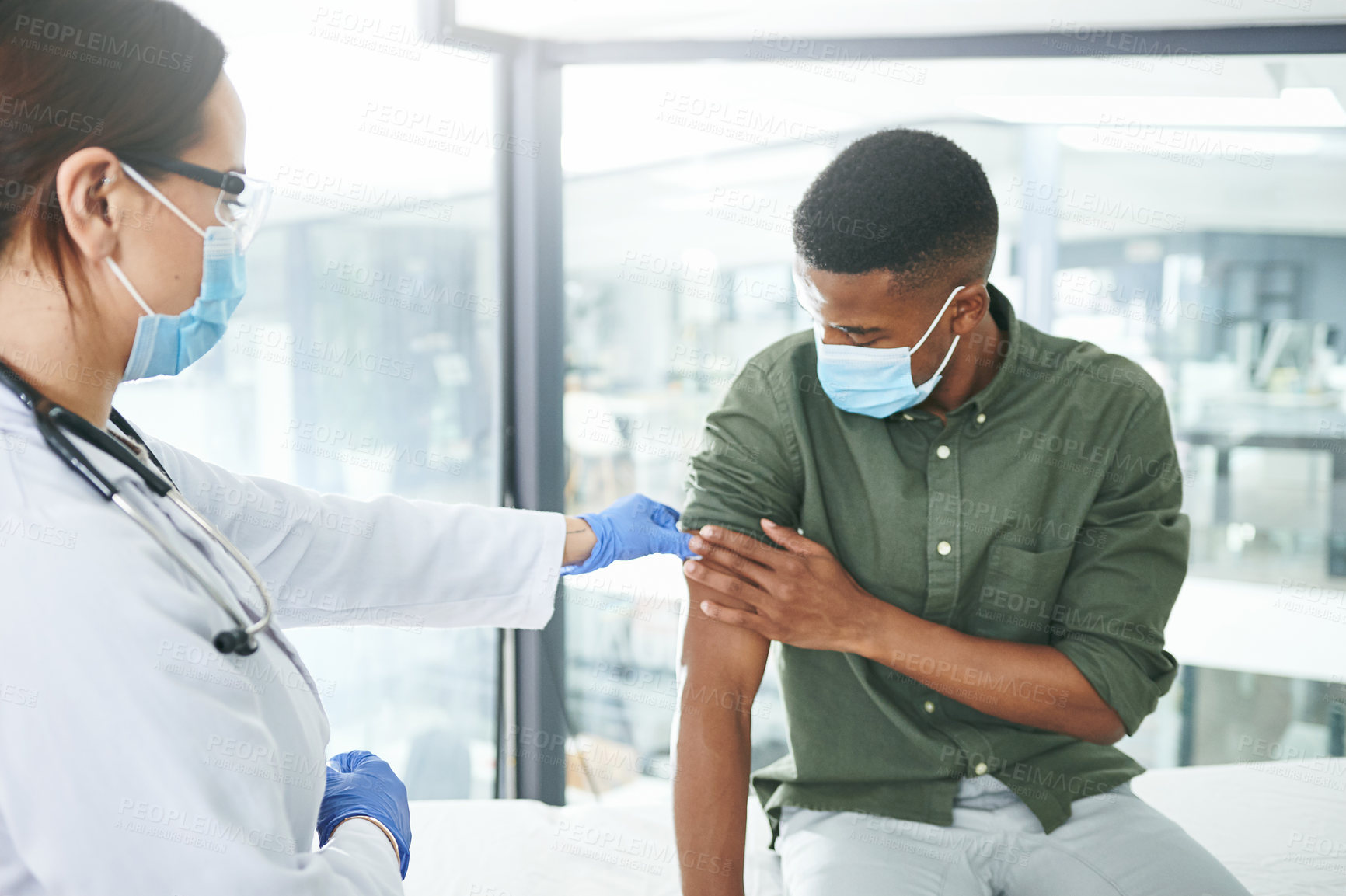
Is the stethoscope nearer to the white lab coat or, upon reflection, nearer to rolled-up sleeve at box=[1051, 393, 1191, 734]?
the white lab coat

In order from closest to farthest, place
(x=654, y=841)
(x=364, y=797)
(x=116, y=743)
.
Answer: (x=116, y=743) → (x=364, y=797) → (x=654, y=841)

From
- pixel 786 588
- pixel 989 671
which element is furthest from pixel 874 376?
pixel 989 671

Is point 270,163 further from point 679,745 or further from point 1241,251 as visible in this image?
point 1241,251

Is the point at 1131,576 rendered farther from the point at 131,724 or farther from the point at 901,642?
the point at 131,724

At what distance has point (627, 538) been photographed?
5.24 feet

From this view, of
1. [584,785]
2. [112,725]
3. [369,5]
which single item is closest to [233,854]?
[112,725]

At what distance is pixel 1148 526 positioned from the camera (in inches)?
56.0

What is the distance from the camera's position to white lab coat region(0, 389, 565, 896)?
73cm

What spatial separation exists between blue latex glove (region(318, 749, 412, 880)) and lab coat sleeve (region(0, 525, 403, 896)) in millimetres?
266

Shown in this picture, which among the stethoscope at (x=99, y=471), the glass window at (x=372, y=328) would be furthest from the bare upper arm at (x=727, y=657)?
the glass window at (x=372, y=328)

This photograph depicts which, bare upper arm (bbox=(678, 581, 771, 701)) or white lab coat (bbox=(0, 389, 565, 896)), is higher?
white lab coat (bbox=(0, 389, 565, 896))

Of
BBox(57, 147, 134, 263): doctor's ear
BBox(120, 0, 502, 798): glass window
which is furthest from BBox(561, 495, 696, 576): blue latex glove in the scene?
BBox(120, 0, 502, 798): glass window

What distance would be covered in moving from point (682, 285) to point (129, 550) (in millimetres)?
2345

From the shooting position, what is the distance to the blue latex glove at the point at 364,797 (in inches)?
43.7
